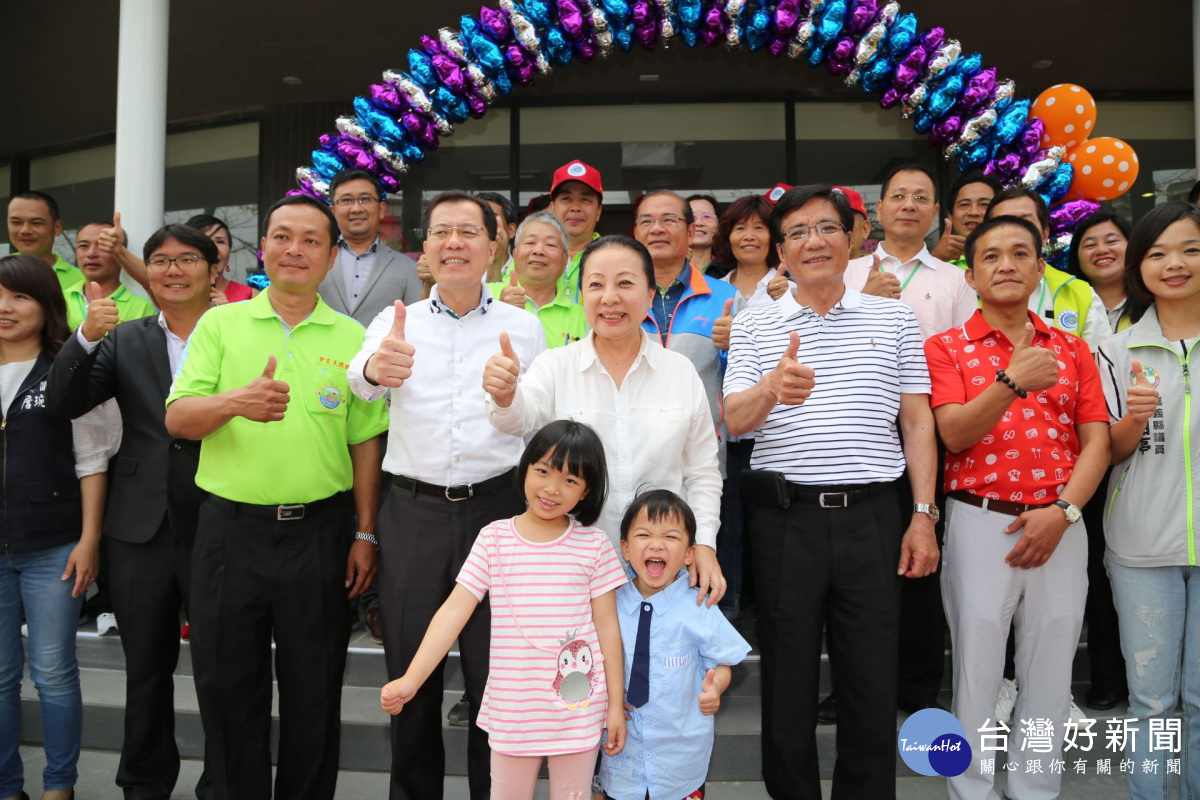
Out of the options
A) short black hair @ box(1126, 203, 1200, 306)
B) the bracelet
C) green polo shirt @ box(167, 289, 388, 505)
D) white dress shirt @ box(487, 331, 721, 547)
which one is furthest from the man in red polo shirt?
green polo shirt @ box(167, 289, 388, 505)

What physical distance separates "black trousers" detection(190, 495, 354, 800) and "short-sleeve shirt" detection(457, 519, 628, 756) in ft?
2.15

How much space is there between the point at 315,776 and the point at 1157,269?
120 inches

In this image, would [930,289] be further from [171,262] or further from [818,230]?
[171,262]

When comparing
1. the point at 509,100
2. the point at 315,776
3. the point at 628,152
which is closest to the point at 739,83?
the point at 628,152

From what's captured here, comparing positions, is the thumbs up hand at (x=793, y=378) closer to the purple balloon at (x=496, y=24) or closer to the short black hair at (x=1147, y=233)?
the short black hair at (x=1147, y=233)

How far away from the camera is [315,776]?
257 cm

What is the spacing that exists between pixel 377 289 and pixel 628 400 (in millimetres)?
2021

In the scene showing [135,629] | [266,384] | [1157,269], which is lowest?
[135,629]

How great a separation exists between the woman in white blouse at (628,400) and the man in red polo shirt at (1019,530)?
0.81 m

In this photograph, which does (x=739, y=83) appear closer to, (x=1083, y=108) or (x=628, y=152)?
(x=628, y=152)

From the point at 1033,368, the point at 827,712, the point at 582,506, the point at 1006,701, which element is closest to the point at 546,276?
the point at 582,506

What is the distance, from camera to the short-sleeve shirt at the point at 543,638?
2.09 metres

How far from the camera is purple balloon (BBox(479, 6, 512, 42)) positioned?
4480 mm

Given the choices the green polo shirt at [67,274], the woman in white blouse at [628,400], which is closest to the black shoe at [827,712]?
→ the woman in white blouse at [628,400]
